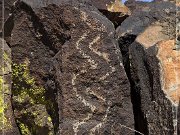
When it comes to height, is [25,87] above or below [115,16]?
below

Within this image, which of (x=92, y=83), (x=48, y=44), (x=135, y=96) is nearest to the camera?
(x=92, y=83)

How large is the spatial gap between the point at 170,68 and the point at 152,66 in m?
0.13

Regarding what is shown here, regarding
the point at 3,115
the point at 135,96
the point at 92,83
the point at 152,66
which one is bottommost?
the point at 3,115

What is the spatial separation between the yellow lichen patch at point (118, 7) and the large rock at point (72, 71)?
0.82m

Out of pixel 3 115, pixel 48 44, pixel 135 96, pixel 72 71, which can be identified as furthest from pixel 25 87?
pixel 135 96

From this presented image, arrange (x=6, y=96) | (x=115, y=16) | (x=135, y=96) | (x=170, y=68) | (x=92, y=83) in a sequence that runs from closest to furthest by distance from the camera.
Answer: (x=170, y=68) < (x=92, y=83) < (x=135, y=96) < (x=6, y=96) < (x=115, y=16)

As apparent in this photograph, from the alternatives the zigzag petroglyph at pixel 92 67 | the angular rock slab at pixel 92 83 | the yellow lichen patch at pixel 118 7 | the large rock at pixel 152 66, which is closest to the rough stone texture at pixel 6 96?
the angular rock slab at pixel 92 83

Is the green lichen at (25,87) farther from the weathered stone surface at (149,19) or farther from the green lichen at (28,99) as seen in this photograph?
the weathered stone surface at (149,19)

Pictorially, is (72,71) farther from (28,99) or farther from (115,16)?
(115,16)

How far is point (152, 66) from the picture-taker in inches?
135

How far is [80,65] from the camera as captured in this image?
357 centimetres

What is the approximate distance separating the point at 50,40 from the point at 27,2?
372 mm

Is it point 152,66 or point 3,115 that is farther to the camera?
point 3,115

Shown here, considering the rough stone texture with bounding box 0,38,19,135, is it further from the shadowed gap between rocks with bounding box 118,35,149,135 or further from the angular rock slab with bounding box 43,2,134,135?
the shadowed gap between rocks with bounding box 118,35,149,135
